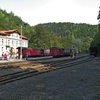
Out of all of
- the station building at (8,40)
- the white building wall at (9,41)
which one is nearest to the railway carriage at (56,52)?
the station building at (8,40)

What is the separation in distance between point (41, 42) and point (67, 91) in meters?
88.8

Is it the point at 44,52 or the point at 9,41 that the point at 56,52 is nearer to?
the point at 44,52

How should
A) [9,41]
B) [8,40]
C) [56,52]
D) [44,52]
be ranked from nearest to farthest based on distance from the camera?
[56,52] < [44,52] < [8,40] < [9,41]

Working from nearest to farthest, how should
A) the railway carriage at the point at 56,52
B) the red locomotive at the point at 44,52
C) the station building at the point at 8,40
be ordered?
the red locomotive at the point at 44,52 → the railway carriage at the point at 56,52 → the station building at the point at 8,40

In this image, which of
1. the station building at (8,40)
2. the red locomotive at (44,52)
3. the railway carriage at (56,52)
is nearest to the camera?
the red locomotive at (44,52)

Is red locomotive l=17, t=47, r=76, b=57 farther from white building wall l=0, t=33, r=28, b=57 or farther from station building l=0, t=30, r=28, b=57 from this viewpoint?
white building wall l=0, t=33, r=28, b=57

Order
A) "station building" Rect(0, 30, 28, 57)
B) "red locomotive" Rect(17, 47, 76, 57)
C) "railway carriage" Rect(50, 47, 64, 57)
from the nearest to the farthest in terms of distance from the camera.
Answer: "red locomotive" Rect(17, 47, 76, 57)
"railway carriage" Rect(50, 47, 64, 57)
"station building" Rect(0, 30, 28, 57)

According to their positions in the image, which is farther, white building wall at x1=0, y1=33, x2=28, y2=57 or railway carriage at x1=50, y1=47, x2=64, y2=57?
white building wall at x1=0, y1=33, x2=28, y2=57

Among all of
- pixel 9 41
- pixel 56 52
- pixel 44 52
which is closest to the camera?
pixel 56 52

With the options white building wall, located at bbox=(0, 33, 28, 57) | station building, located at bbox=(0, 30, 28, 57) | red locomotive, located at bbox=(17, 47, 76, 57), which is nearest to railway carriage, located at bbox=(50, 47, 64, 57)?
red locomotive, located at bbox=(17, 47, 76, 57)

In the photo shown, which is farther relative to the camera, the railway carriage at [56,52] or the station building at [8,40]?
the station building at [8,40]

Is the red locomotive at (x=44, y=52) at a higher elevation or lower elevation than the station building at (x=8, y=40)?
lower

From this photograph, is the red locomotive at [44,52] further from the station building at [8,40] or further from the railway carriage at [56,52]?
the station building at [8,40]

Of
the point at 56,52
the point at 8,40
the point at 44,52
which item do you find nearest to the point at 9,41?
the point at 8,40
